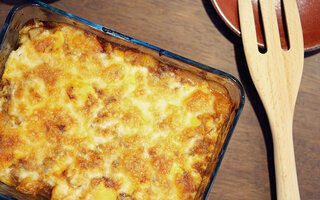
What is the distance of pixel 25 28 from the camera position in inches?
53.8

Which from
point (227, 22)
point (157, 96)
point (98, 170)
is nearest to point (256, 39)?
point (227, 22)

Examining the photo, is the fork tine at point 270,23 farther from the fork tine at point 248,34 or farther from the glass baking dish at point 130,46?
the glass baking dish at point 130,46

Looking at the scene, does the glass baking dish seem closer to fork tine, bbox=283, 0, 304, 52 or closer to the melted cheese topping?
the melted cheese topping

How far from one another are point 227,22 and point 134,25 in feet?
1.48

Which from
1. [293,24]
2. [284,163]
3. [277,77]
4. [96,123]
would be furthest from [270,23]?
[96,123]

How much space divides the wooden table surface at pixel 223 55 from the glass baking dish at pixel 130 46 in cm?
17

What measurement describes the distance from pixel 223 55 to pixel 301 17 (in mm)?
421

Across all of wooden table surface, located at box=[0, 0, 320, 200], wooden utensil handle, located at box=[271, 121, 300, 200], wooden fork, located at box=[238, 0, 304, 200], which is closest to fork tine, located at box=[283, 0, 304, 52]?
wooden fork, located at box=[238, 0, 304, 200]

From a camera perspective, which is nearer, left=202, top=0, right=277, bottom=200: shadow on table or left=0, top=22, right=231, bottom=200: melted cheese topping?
left=0, top=22, right=231, bottom=200: melted cheese topping

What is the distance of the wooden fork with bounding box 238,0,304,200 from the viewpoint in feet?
4.74

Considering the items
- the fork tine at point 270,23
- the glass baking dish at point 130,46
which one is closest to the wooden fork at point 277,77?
the fork tine at point 270,23

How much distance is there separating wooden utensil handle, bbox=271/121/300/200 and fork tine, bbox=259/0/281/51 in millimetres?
388

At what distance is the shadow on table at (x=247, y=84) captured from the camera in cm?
152

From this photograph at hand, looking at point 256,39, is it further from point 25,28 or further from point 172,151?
point 25,28
